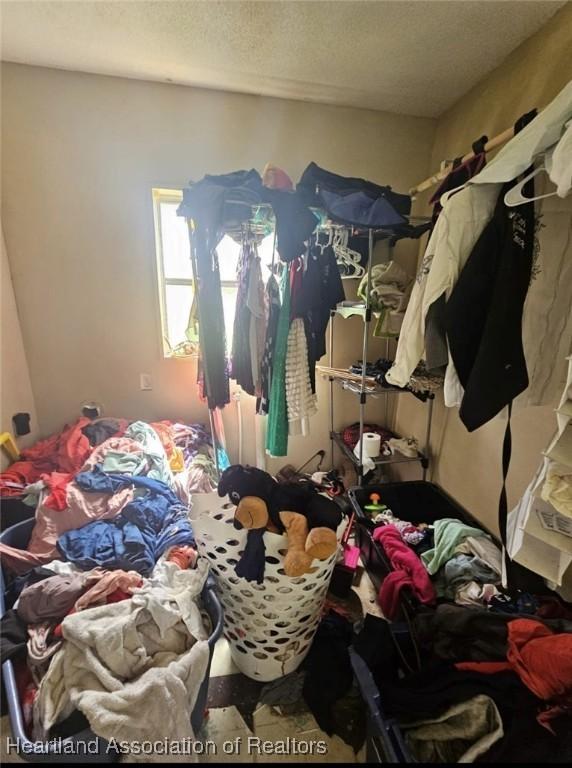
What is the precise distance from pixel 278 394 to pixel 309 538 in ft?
2.36

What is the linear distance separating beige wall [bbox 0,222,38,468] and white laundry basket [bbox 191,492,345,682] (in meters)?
1.36

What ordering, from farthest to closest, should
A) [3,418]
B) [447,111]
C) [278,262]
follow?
[447,111], [3,418], [278,262]

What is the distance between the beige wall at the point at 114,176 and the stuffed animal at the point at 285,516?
4.14 ft

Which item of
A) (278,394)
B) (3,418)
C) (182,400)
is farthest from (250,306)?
(3,418)

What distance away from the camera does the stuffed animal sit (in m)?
0.99

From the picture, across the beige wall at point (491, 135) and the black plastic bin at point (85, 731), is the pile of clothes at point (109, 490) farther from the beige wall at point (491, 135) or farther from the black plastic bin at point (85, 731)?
the beige wall at point (491, 135)

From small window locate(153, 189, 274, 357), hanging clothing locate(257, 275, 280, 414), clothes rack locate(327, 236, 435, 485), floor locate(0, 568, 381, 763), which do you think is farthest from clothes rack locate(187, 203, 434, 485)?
floor locate(0, 568, 381, 763)

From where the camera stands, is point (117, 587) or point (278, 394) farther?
point (278, 394)

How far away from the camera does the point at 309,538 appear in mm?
989

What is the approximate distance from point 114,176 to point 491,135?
6.41ft

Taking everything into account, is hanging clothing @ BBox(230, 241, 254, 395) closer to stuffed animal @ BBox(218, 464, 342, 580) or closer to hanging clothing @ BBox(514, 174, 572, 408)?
stuffed animal @ BBox(218, 464, 342, 580)

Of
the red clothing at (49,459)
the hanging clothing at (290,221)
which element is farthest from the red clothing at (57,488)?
the hanging clothing at (290,221)

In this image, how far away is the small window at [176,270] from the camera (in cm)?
200

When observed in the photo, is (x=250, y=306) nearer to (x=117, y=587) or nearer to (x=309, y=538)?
(x=309, y=538)
